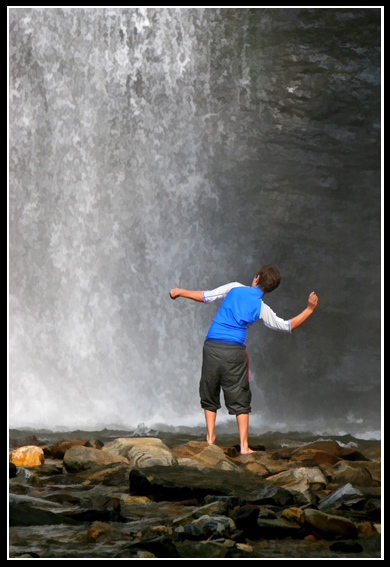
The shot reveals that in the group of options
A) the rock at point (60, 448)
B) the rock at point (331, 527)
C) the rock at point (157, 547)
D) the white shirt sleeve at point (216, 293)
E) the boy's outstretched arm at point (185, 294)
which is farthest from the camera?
the rock at point (60, 448)

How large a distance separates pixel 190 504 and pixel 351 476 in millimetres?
1312

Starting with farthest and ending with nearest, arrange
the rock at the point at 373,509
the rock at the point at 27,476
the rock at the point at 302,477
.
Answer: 1. the rock at the point at 27,476
2. the rock at the point at 302,477
3. the rock at the point at 373,509

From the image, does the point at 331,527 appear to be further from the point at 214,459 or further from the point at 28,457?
the point at 28,457

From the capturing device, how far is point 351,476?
16.6 feet

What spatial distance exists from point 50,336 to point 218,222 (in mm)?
2900

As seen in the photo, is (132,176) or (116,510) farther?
(132,176)

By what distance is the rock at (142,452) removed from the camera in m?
5.24

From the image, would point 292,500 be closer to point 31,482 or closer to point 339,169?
point 31,482

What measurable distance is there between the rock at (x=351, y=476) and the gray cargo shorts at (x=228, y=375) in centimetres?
84

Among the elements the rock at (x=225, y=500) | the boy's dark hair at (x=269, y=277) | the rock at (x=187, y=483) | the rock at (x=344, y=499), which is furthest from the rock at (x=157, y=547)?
the boy's dark hair at (x=269, y=277)

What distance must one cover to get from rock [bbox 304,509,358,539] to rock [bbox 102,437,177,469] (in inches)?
65.1

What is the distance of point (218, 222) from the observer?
10.6 meters

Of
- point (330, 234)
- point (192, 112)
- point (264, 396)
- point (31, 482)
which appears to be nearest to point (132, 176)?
point (192, 112)

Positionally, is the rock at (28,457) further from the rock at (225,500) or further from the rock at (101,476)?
the rock at (225,500)
